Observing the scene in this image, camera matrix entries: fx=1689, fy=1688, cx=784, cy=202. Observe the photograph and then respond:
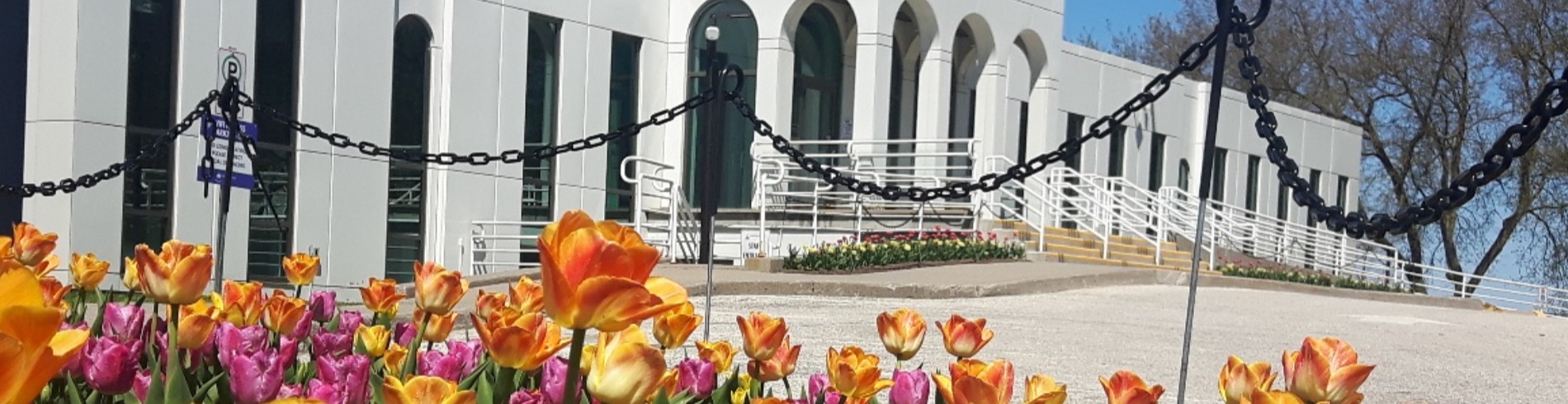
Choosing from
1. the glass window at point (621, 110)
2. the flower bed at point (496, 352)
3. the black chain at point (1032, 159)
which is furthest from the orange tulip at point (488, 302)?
the glass window at point (621, 110)

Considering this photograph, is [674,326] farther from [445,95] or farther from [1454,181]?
[445,95]

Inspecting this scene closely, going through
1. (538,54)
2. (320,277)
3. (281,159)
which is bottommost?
(320,277)

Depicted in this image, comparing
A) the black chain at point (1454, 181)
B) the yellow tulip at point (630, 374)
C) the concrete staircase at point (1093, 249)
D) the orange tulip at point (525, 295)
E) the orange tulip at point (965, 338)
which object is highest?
the black chain at point (1454, 181)

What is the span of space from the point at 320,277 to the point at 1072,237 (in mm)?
11432

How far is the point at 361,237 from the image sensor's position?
19.5 metres

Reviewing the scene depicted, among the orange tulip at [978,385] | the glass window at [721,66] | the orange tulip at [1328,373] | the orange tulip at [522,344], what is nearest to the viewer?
the orange tulip at [522,344]

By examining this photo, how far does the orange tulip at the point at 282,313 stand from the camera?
283 centimetres

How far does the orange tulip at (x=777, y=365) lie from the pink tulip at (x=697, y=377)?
0.16 metres

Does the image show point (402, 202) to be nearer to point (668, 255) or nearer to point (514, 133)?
point (514, 133)

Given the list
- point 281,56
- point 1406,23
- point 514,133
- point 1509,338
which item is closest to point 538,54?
point 514,133

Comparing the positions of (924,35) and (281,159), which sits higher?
(924,35)

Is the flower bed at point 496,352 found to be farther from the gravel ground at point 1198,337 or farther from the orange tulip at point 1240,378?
the gravel ground at point 1198,337


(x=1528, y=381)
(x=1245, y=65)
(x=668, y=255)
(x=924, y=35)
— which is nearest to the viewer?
(x=1245, y=65)

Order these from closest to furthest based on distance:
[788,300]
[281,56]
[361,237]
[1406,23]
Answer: [788,300] → [281,56] → [361,237] → [1406,23]
